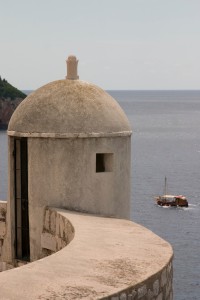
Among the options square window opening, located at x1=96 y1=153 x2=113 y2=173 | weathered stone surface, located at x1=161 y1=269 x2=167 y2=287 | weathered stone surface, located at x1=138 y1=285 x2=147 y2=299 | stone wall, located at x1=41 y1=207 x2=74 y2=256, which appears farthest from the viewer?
square window opening, located at x1=96 y1=153 x2=113 y2=173

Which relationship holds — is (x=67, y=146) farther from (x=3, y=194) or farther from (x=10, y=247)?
(x=3, y=194)

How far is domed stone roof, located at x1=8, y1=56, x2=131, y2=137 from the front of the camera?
9336 millimetres

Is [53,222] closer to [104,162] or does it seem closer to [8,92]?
[104,162]

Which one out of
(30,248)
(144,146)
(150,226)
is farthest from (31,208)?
(144,146)

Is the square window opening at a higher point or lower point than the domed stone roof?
lower

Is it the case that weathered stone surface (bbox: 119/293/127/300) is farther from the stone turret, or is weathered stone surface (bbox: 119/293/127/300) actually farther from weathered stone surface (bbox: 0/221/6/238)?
weathered stone surface (bbox: 0/221/6/238)

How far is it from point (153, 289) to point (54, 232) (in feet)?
10.1

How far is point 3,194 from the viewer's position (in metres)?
51.6

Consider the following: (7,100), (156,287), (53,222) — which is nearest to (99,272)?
(156,287)

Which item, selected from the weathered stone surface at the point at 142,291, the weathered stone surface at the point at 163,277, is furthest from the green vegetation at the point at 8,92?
the weathered stone surface at the point at 142,291

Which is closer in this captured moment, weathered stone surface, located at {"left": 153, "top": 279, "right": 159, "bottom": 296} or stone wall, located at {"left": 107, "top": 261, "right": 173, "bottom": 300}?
stone wall, located at {"left": 107, "top": 261, "right": 173, "bottom": 300}

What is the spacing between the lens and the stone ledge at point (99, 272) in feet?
17.7

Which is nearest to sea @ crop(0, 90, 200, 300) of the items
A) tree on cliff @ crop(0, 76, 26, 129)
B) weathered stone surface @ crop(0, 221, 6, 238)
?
tree on cliff @ crop(0, 76, 26, 129)

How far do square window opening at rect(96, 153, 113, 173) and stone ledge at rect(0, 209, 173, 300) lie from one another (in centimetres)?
209
